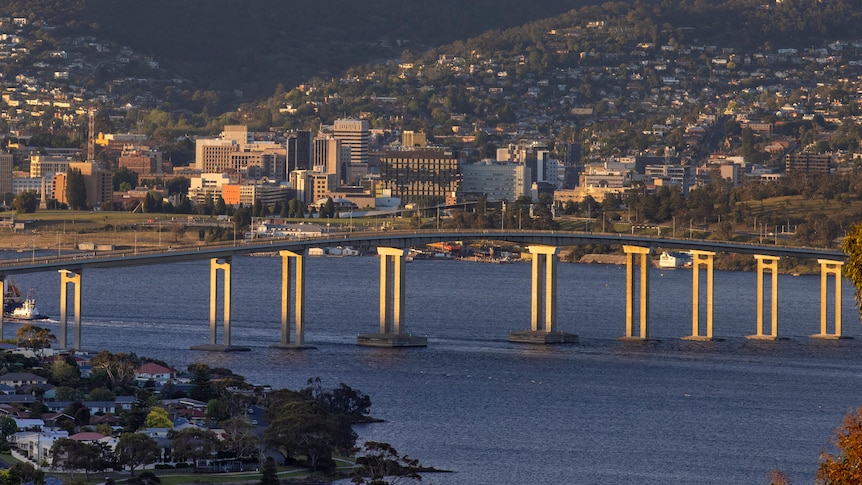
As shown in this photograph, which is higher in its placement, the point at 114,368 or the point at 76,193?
the point at 76,193

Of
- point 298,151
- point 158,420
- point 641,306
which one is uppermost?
point 298,151

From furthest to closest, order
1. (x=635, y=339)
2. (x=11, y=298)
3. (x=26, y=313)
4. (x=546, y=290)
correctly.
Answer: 1. (x=11, y=298)
2. (x=26, y=313)
3. (x=546, y=290)
4. (x=635, y=339)

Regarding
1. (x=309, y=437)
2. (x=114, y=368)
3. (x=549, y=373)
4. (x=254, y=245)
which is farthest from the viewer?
(x=254, y=245)

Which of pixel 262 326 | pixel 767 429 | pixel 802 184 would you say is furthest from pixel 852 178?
pixel 767 429

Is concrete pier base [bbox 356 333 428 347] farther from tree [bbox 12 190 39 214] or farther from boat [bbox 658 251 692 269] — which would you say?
tree [bbox 12 190 39 214]

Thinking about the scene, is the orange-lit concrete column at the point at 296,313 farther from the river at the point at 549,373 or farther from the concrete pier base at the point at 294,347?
the river at the point at 549,373

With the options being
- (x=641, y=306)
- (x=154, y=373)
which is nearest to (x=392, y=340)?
(x=641, y=306)

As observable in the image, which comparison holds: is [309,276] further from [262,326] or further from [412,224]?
[262,326]

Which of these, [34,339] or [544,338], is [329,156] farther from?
[34,339]

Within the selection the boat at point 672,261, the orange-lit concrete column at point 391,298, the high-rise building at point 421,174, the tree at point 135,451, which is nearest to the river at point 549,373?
the orange-lit concrete column at point 391,298
